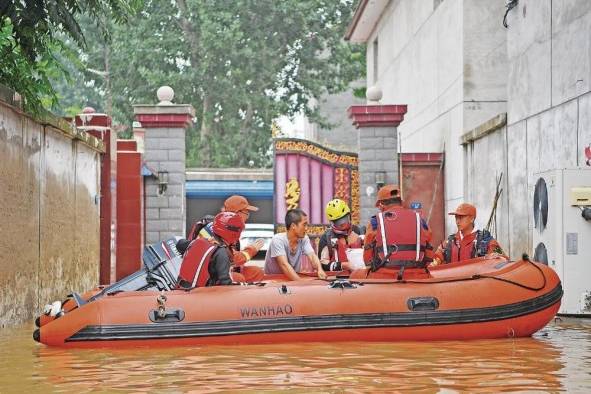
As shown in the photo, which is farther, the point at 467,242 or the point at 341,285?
the point at 467,242

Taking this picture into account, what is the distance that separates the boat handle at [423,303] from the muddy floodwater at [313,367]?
1.03 ft

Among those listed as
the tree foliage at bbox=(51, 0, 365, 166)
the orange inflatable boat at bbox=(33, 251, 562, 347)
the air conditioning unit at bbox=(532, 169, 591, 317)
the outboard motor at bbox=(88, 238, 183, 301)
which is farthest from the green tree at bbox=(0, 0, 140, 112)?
the tree foliage at bbox=(51, 0, 365, 166)

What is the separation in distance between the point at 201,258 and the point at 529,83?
282 inches

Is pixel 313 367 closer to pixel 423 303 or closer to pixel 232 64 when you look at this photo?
pixel 423 303

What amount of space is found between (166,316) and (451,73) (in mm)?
11656

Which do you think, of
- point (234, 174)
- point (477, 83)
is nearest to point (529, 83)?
point (477, 83)

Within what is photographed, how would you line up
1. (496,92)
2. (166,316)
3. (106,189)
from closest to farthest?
1. (166,316)
2. (106,189)
3. (496,92)

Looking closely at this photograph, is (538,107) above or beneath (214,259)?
above

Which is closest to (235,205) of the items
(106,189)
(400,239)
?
(400,239)

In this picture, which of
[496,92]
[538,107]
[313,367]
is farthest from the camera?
[496,92]

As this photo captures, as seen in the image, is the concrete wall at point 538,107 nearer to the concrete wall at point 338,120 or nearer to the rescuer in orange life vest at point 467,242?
the rescuer in orange life vest at point 467,242

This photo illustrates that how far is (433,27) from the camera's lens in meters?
22.3

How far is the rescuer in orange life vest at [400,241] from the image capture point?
10.6 m

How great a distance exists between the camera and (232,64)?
39.4m
